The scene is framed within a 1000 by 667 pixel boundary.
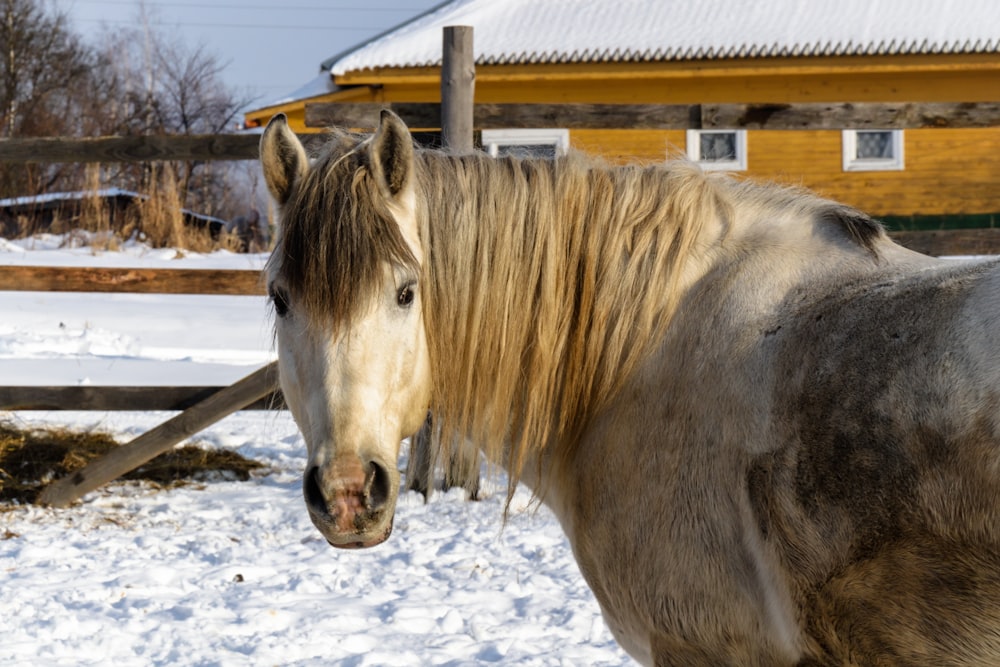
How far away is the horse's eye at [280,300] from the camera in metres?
2.14

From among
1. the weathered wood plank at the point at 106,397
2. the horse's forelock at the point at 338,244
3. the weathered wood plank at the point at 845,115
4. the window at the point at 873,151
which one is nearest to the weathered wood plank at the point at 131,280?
the weathered wood plank at the point at 106,397

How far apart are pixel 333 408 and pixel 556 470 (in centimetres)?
67

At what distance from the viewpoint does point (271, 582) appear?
13.2 feet

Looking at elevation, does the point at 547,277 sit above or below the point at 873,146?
below

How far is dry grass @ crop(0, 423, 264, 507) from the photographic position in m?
5.34

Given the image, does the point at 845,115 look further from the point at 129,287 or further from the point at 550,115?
the point at 129,287

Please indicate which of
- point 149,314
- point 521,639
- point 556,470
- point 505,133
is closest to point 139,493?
point 521,639

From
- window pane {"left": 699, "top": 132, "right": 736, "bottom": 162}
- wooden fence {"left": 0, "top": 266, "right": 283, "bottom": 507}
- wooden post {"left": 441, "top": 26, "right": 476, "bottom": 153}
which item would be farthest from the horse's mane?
window pane {"left": 699, "top": 132, "right": 736, "bottom": 162}

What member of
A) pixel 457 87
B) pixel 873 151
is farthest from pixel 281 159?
pixel 873 151

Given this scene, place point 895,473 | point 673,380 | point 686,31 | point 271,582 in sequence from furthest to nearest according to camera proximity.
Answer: point 686,31, point 271,582, point 673,380, point 895,473

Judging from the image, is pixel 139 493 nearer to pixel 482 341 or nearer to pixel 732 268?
pixel 482 341

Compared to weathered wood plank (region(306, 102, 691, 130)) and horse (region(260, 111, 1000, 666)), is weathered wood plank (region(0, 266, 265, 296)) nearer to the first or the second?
weathered wood plank (region(306, 102, 691, 130))

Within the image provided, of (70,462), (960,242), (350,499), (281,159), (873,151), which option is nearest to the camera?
(350,499)

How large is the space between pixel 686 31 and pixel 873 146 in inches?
151
